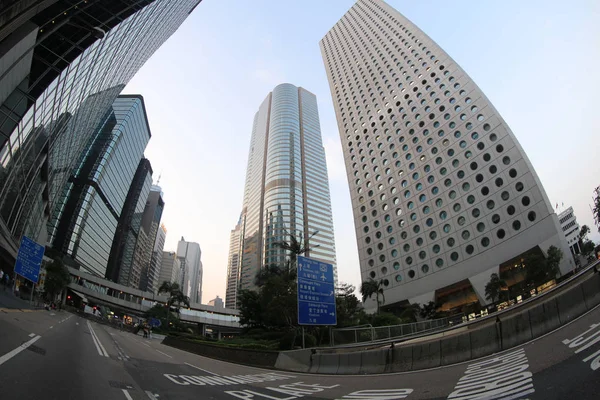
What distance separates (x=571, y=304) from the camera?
30.2 feet

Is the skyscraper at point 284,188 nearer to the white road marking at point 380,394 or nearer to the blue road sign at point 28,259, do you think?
the blue road sign at point 28,259

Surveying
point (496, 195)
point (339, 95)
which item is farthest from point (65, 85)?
point (339, 95)

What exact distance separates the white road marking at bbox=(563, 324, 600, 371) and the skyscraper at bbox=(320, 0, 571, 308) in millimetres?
48255

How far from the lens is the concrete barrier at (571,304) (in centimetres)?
905

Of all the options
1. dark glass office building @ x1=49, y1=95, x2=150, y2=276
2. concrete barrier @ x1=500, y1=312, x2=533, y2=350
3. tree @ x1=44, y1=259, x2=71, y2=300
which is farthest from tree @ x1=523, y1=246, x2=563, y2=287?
dark glass office building @ x1=49, y1=95, x2=150, y2=276

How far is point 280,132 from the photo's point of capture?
147 m

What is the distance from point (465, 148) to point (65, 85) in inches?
2484

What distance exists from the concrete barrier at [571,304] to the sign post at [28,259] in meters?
39.2

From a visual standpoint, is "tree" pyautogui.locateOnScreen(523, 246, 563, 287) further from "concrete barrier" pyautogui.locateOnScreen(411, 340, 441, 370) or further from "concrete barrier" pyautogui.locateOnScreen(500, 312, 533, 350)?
"concrete barrier" pyautogui.locateOnScreen(411, 340, 441, 370)

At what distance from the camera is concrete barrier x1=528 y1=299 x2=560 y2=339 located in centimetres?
908

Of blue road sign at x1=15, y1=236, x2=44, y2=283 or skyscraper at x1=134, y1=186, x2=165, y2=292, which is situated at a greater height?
A: skyscraper at x1=134, y1=186, x2=165, y2=292

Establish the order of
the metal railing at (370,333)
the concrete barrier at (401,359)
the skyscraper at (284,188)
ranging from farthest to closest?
the skyscraper at (284,188) < the metal railing at (370,333) < the concrete barrier at (401,359)

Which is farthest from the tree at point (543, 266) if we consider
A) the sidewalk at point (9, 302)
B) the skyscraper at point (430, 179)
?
the sidewalk at point (9, 302)

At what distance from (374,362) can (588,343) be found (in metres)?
7.27
